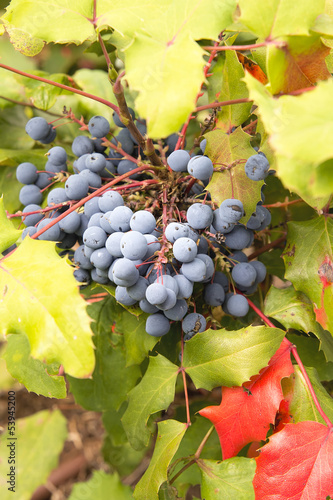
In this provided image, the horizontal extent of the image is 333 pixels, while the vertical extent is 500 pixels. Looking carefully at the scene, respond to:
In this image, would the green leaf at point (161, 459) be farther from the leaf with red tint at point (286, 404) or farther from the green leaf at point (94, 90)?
the green leaf at point (94, 90)

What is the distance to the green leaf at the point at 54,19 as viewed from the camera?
55 centimetres

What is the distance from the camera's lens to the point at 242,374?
2.00ft

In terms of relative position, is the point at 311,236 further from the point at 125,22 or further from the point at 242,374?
the point at 125,22

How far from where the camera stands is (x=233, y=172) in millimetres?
637

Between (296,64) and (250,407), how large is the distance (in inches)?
19.7

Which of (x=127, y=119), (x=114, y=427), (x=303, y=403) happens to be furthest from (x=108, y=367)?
(x=127, y=119)

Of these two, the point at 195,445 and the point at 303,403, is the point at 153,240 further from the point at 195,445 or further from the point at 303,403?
the point at 195,445

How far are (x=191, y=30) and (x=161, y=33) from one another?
4 cm

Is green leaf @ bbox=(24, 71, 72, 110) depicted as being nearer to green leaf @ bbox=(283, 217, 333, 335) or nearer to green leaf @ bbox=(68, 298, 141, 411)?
green leaf @ bbox=(68, 298, 141, 411)

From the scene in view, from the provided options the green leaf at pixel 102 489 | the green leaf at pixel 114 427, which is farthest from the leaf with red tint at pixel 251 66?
the green leaf at pixel 102 489

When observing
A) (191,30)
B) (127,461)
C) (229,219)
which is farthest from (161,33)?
(127,461)

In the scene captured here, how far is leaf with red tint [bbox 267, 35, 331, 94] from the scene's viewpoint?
46 cm

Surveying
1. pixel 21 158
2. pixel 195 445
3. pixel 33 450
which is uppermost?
pixel 21 158

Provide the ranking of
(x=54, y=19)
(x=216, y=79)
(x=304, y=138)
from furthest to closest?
1. (x=216, y=79)
2. (x=54, y=19)
3. (x=304, y=138)
